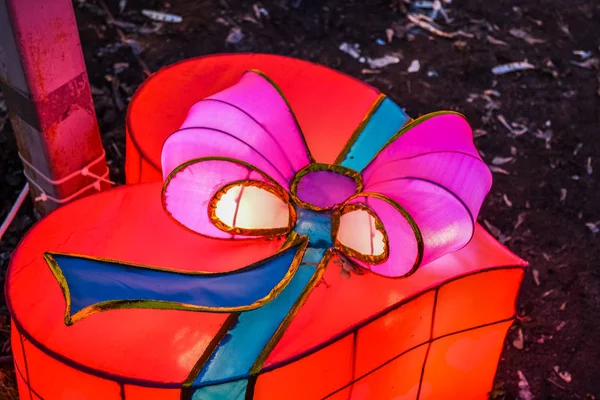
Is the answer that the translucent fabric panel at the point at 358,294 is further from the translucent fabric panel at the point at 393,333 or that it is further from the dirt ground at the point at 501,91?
the dirt ground at the point at 501,91

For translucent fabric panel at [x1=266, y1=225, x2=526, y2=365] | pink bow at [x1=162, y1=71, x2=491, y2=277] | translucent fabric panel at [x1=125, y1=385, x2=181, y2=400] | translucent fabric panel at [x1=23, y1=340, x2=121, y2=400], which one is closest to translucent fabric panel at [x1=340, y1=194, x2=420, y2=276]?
pink bow at [x1=162, y1=71, x2=491, y2=277]

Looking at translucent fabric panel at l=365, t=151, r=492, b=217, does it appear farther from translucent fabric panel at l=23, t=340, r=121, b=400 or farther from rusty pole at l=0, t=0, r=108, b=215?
rusty pole at l=0, t=0, r=108, b=215

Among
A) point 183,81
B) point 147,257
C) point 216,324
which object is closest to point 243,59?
point 183,81

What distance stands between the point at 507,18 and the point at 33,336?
12.6 ft

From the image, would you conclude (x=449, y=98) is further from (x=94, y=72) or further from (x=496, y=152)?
(x=94, y=72)

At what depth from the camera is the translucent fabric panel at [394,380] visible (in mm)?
1629

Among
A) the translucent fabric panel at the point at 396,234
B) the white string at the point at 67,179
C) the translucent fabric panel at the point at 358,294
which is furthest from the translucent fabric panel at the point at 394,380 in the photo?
the white string at the point at 67,179

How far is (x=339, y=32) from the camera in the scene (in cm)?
417

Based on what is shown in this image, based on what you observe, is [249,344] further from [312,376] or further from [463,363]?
[463,363]

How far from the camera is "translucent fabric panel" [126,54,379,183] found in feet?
6.05

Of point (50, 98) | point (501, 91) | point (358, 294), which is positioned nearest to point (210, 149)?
point (358, 294)

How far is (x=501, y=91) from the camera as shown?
12.9ft

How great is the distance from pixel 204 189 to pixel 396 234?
41 cm

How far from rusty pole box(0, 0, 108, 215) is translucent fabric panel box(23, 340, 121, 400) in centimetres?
76
